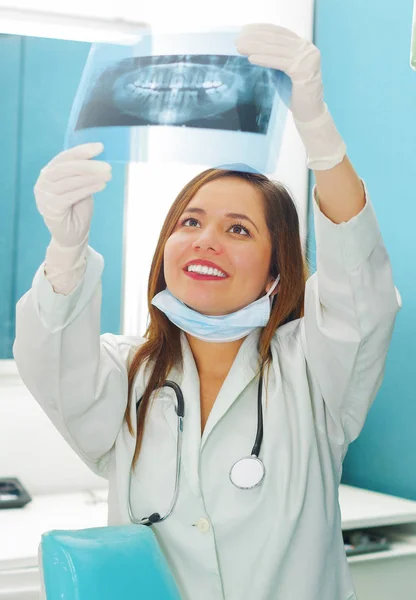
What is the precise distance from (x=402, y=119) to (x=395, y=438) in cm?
103

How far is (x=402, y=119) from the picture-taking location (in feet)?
8.12

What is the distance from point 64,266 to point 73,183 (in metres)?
0.15

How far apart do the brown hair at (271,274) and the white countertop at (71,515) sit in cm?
55

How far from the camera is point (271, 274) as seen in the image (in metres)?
1.62

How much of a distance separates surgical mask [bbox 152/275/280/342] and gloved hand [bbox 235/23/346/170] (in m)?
0.35

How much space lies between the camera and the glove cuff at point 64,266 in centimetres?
131

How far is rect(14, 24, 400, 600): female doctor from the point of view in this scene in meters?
1.33

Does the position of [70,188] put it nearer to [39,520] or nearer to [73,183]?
[73,183]

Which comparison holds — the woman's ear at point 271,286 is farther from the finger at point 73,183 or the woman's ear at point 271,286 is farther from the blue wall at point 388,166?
the blue wall at point 388,166

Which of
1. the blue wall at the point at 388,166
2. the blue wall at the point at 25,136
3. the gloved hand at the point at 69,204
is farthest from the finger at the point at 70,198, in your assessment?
the blue wall at the point at 388,166

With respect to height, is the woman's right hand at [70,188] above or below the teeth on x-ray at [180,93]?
below

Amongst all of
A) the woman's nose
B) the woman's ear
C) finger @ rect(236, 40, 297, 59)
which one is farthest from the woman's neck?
finger @ rect(236, 40, 297, 59)

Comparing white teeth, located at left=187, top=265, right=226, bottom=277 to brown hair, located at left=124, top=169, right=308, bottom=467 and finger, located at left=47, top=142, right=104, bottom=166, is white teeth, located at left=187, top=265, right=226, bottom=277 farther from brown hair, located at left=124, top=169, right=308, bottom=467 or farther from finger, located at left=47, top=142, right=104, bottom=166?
finger, located at left=47, top=142, right=104, bottom=166

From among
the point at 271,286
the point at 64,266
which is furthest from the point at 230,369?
the point at 64,266
